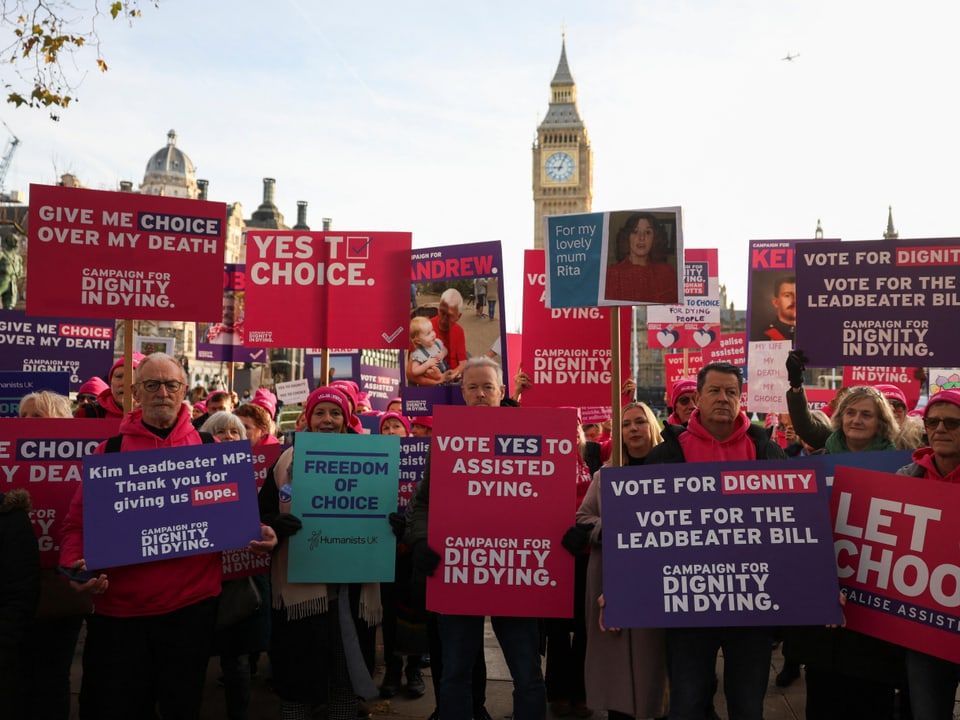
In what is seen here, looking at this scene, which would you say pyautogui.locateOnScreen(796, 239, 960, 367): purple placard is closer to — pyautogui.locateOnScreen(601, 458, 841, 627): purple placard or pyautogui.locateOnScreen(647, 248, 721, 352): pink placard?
pyautogui.locateOnScreen(601, 458, 841, 627): purple placard

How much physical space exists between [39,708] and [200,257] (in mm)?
2659

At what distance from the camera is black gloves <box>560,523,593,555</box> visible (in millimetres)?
3789

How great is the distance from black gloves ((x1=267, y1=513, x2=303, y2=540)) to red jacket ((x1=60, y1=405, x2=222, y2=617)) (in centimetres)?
31

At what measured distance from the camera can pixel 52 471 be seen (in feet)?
13.6

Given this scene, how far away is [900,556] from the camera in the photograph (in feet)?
11.3

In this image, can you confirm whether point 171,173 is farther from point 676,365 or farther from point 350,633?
point 350,633

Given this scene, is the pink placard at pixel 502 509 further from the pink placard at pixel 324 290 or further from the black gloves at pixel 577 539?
the pink placard at pixel 324 290

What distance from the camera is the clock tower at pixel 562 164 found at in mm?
108956

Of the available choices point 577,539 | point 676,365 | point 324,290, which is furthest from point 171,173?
point 577,539

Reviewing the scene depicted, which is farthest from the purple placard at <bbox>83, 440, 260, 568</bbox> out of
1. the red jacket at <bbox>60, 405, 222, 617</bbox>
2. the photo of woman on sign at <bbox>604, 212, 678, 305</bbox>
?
the photo of woman on sign at <bbox>604, 212, 678, 305</bbox>

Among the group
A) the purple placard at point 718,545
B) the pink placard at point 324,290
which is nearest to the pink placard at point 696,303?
the pink placard at point 324,290

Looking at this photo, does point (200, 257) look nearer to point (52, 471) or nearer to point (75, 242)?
point (75, 242)

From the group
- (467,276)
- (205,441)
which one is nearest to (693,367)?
(467,276)

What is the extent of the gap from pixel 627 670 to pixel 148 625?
2.07m
